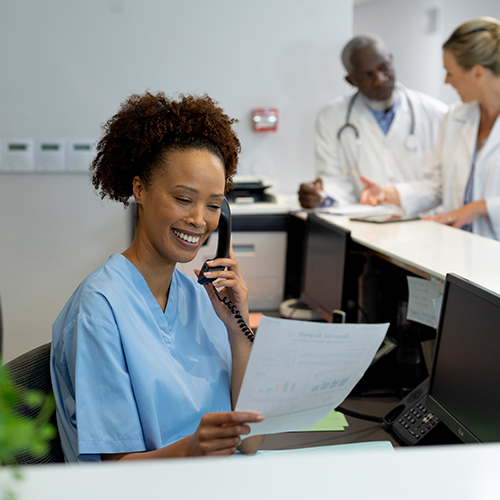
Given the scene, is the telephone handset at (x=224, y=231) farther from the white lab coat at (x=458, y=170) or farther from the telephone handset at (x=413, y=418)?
the white lab coat at (x=458, y=170)

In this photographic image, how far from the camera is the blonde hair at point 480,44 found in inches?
84.7

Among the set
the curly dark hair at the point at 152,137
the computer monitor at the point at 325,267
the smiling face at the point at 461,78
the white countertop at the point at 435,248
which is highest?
the smiling face at the point at 461,78

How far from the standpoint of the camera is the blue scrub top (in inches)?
32.6

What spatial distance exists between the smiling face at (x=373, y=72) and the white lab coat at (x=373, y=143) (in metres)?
0.13

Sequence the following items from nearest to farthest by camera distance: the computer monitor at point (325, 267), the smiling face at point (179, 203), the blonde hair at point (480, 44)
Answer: the smiling face at point (179, 203) < the computer monitor at point (325, 267) < the blonde hair at point (480, 44)

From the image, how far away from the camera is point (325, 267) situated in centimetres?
186

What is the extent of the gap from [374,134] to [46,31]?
72.4 inches

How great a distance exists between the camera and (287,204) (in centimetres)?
264

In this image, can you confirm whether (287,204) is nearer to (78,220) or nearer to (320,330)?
(78,220)

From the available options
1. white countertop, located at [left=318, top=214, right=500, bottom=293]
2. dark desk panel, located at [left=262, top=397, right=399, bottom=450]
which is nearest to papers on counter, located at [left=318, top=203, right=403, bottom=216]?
white countertop, located at [left=318, top=214, right=500, bottom=293]

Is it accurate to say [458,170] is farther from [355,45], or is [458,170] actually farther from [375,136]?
[355,45]

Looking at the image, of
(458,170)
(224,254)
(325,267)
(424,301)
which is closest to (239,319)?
(224,254)

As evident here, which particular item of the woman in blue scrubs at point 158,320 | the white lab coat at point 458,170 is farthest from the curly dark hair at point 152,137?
the white lab coat at point 458,170

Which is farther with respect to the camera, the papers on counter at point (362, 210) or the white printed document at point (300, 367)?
the papers on counter at point (362, 210)
